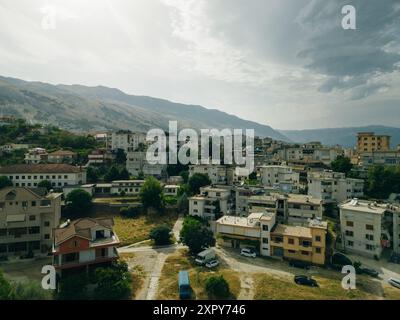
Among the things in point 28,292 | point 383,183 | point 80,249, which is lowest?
point 28,292

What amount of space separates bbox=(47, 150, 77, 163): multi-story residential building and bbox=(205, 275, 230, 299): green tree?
51.8 meters

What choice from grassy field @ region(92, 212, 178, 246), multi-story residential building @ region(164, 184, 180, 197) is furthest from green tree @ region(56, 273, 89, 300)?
multi-story residential building @ region(164, 184, 180, 197)

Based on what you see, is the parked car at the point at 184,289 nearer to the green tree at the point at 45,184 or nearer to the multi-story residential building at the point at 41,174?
the green tree at the point at 45,184

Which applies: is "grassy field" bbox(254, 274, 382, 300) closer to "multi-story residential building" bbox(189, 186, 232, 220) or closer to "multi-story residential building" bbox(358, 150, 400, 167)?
"multi-story residential building" bbox(189, 186, 232, 220)

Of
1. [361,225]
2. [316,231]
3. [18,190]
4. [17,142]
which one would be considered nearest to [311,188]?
[361,225]

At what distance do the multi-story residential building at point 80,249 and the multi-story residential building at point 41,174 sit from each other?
27204mm

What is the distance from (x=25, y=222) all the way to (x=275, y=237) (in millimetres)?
26921

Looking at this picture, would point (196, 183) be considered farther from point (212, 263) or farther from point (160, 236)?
point (212, 263)

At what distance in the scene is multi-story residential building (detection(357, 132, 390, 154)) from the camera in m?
75.2

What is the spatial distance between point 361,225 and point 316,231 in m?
8.03

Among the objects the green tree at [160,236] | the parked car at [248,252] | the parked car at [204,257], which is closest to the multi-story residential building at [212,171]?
the green tree at [160,236]

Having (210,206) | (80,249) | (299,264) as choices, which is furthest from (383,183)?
(80,249)

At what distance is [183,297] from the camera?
20250mm

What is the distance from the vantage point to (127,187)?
49281 mm
